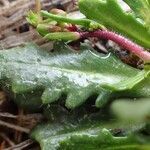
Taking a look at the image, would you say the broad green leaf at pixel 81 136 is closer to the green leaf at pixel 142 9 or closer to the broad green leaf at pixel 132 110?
the broad green leaf at pixel 132 110

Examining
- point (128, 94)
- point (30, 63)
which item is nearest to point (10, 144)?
point (30, 63)

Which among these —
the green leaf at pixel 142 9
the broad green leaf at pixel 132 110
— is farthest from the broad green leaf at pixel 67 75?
the green leaf at pixel 142 9

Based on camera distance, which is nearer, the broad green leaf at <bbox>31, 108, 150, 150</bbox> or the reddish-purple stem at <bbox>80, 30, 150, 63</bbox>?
the broad green leaf at <bbox>31, 108, 150, 150</bbox>

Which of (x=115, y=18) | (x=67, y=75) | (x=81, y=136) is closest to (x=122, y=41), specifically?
(x=115, y=18)

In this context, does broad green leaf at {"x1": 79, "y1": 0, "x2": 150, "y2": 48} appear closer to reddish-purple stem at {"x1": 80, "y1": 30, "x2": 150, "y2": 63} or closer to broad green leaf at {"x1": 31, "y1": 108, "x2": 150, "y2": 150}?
reddish-purple stem at {"x1": 80, "y1": 30, "x2": 150, "y2": 63}

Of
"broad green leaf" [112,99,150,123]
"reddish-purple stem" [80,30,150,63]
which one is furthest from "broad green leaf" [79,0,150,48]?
"broad green leaf" [112,99,150,123]

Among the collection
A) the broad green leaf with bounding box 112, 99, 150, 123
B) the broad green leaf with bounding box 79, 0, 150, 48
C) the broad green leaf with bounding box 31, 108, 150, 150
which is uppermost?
the broad green leaf with bounding box 79, 0, 150, 48

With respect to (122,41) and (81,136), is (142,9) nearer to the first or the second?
(122,41)
